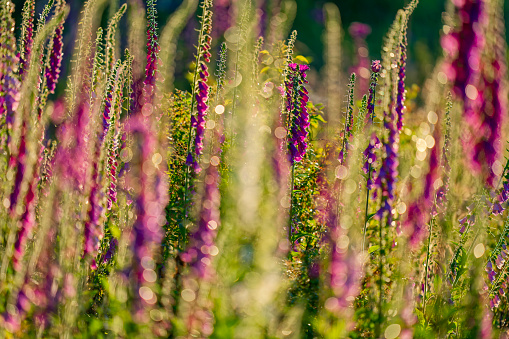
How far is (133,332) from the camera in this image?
1.82 m

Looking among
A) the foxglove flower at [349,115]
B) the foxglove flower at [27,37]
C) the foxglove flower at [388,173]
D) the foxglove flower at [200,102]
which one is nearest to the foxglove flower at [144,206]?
the foxglove flower at [388,173]

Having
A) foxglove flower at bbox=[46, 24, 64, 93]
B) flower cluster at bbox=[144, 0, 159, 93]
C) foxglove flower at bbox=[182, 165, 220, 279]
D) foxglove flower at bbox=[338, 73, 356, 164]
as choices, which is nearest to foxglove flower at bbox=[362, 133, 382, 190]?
foxglove flower at bbox=[338, 73, 356, 164]

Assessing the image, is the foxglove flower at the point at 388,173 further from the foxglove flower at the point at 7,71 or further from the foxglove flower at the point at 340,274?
the foxglove flower at the point at 7,71

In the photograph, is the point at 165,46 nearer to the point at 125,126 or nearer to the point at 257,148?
the point at 257,148

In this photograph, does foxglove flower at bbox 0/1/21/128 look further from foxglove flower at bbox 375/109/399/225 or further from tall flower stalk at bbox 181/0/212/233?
foxglove flower at bbox 375/109/399/225

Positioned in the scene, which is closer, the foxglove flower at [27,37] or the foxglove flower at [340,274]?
A: the foxglove flower at [340,274]

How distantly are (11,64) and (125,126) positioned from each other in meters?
1.30

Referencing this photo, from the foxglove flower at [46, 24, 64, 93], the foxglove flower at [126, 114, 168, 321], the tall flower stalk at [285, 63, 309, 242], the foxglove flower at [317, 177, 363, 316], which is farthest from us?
the foxglove flower at [46, 24, 64, 93]

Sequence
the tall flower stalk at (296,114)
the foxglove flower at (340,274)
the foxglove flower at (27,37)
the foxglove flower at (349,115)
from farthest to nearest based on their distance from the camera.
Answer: the tall flower stalk at (296,114) < the foxglove flower at (349,115) < the foxglove flower at (27,37) < the foxglove flower at (340,274)

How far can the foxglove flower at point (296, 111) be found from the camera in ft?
11.7

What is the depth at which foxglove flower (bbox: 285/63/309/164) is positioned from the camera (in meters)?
3.56

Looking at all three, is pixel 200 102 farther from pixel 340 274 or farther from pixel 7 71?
pixel 340 274

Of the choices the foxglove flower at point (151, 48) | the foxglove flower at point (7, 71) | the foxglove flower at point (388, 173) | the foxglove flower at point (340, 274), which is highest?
the foxglove flower at point (151, 48)

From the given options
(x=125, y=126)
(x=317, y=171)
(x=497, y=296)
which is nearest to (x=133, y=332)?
(x=125, y=126)
